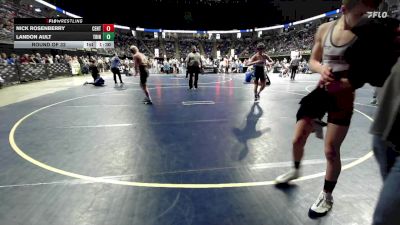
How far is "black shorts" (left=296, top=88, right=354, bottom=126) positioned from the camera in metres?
2.36

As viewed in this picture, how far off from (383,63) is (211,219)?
5.86ft

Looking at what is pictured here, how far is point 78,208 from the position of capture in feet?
8.77

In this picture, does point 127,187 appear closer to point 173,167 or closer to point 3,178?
point 173,167

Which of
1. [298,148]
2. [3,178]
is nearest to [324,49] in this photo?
[298,148]

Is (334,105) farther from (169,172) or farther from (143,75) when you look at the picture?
(143,75)

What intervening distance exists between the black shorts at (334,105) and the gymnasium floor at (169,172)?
90 centimetres
